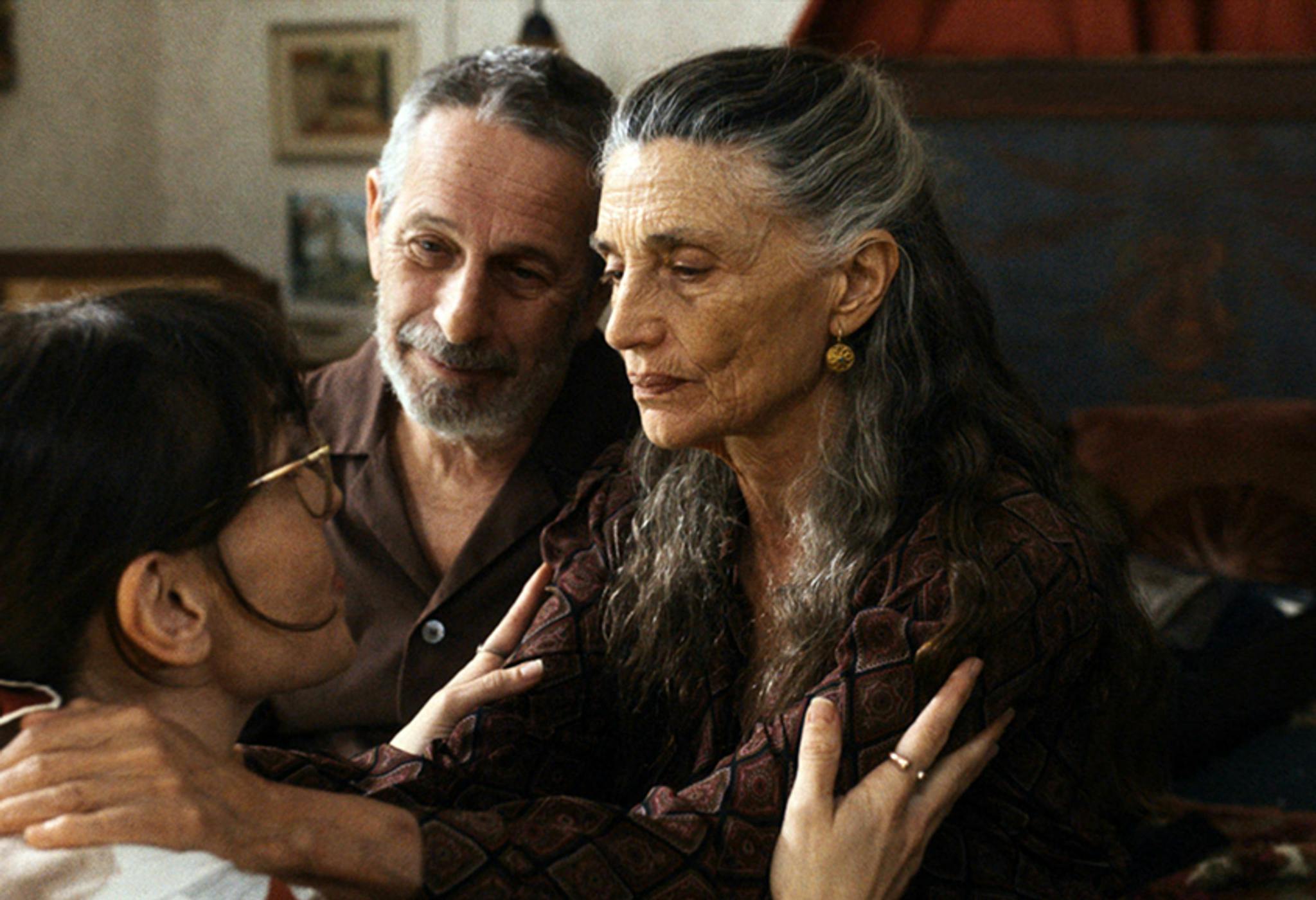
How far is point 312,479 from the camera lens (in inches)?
52.9

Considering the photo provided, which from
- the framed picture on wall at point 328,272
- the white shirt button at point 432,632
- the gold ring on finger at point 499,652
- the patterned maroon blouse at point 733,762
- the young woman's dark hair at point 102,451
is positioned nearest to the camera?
the young woman's dark hair at point 102,451

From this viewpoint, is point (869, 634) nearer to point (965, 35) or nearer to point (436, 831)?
point (436, 831)

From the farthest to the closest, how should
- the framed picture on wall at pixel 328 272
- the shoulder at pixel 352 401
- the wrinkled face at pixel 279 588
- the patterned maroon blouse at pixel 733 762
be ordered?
the framed picture on wall at pixel 328 272
the shoulder at pixel 352 401
the patterned maroon blouse at pixel 733 762
the wrinkled face at pixel 279 588

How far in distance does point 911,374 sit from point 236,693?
0.87 meters

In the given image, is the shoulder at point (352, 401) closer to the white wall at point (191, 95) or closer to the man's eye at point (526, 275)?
the man's eye at point (526, 275)

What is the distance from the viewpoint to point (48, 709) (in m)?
1.21

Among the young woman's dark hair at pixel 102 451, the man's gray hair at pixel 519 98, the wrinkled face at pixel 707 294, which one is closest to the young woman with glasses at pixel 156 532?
the young woman's dark hair at pixel 102 451

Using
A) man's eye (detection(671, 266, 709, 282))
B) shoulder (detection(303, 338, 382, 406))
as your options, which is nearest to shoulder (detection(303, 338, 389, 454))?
shoulder (detection(303, 338, 382, 406))

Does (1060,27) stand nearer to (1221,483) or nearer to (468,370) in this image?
(1221,483)

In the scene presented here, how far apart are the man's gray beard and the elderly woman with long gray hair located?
359mm

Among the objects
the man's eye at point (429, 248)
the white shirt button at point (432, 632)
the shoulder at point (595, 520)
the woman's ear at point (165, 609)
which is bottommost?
the white shirt button at point (432, 632)

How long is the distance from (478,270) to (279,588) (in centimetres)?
85

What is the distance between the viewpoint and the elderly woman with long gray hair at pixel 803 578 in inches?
60.0

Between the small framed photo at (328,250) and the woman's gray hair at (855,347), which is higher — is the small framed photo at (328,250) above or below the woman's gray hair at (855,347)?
below
